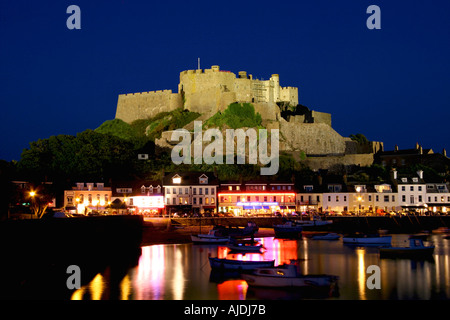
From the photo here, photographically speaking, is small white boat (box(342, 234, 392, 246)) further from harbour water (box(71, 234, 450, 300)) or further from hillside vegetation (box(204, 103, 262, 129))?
hillside vegetation (box(204, 103, 262, 129))

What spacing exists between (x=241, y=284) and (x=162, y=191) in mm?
39061

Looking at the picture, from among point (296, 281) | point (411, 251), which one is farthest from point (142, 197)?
point (296, 281)

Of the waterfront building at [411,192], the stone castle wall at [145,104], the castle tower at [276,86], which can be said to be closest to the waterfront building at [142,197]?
the waterfront building at [411,192]

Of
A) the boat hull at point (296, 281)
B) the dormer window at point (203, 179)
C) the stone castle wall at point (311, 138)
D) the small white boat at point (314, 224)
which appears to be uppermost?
the stone castle wall at point (311, 138)

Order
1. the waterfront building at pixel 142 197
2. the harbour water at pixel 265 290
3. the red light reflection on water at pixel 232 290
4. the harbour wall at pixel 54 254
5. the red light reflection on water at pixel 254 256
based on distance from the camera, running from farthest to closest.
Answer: the waterfront building at pixel 142 197
the red light reflection on water at pixel 254 256
the harbour water at pixel 265 290
the red light reflection on water at pixel 232 290
the harbour wall at pixel 54 254

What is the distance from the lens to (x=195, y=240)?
46.6 meters

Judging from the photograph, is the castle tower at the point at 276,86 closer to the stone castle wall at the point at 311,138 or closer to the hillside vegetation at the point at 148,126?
the stone castle wall at the point at 311,138

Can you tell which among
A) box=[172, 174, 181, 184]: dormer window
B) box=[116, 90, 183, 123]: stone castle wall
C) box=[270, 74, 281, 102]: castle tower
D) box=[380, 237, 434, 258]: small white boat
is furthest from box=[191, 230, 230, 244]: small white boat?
box=[116, 90, 183, 123]: stone castle wall

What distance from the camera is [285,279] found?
995 inches

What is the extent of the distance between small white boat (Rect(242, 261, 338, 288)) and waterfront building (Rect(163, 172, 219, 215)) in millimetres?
39329

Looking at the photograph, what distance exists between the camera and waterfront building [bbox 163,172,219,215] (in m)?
65.5

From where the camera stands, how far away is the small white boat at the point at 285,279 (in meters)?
25.2

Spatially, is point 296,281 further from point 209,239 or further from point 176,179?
point 176,179

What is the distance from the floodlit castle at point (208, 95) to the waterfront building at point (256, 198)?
24.4 metres
